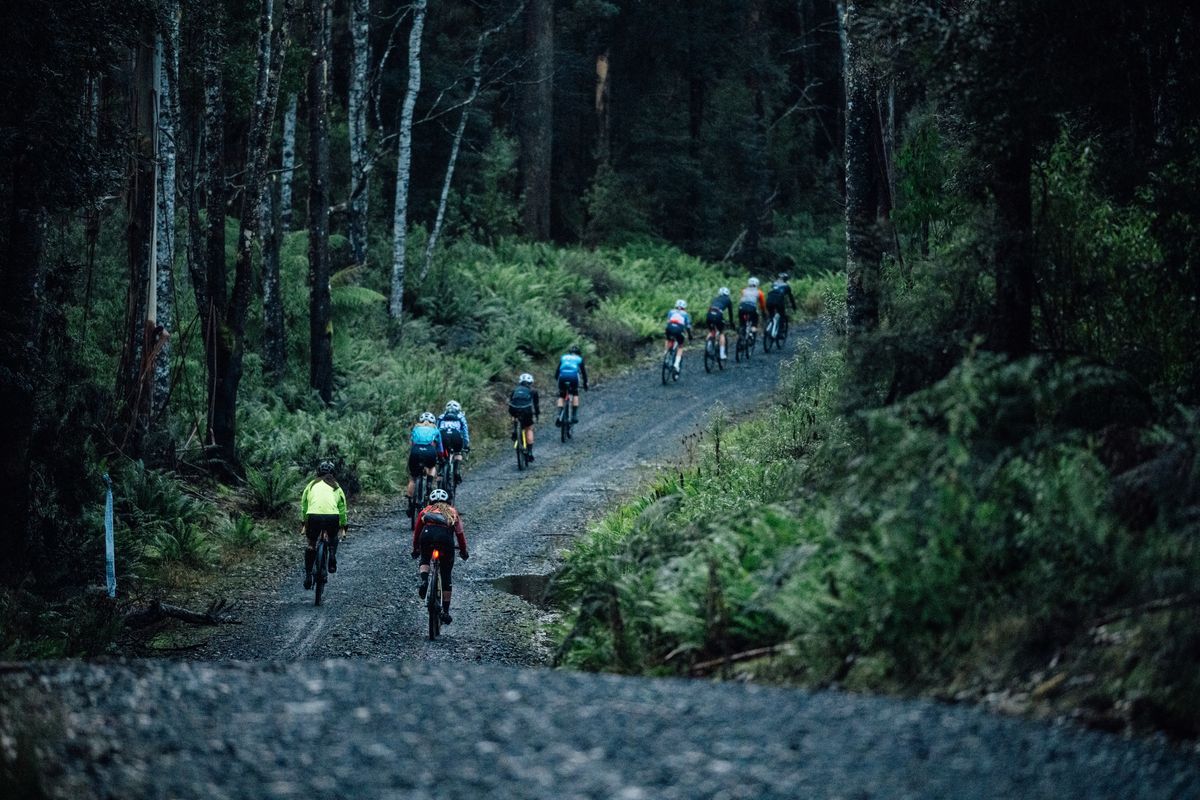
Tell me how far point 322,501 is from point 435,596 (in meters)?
2.47

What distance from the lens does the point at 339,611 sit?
1527cm

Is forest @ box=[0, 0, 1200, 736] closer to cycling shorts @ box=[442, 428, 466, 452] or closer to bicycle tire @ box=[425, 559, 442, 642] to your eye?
bicycle tire @ box=[425, 559, 442, 642]

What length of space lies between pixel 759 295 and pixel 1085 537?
24.1 meters

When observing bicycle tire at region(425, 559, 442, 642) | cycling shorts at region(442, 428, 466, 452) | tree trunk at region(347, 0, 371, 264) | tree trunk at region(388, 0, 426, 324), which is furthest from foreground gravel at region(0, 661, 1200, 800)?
tree trunk at region(388, 0, 426, 324)

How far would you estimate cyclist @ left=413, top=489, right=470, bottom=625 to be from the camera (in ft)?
47.0

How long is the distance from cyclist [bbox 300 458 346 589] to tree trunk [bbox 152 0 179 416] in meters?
4.47

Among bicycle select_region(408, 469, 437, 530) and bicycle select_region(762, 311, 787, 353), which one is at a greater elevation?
bicycle select_region(762, 311, 787, 353)

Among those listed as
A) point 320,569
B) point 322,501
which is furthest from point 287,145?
point 320,569

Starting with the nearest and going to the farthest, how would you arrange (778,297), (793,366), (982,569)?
(982,569) < (793,366) < (778,297)

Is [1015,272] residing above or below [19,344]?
above

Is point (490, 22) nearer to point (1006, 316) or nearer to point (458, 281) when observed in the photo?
point (458, 281)

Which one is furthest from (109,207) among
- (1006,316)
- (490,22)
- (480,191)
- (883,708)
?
(883,708)

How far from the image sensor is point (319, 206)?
23875 millimetres

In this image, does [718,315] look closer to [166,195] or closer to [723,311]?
[723,311]
